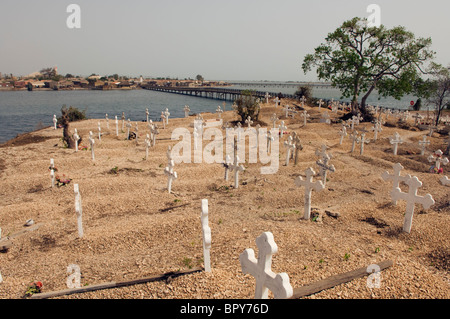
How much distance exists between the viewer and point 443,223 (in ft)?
28.5

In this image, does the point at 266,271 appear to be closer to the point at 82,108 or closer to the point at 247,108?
the point at 247,108

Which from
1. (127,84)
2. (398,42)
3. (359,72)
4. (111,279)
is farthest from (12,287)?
(127,84)

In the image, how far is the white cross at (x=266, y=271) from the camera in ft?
13.0

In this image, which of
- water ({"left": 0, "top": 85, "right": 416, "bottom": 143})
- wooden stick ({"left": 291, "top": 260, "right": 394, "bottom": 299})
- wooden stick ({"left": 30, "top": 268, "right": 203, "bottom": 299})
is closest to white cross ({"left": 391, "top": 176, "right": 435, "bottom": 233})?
wooden stick ({"left": 291, "top": 260, "right": 394, "bottom": 299})

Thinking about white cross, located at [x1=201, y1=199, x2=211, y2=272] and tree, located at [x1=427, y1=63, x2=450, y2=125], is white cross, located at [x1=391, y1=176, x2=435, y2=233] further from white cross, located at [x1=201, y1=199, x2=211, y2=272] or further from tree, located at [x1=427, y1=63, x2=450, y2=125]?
tree, located at [x1=427, y1=63, x2=450, y2=125]

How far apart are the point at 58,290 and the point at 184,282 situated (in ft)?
7.66

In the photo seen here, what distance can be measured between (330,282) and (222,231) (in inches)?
136

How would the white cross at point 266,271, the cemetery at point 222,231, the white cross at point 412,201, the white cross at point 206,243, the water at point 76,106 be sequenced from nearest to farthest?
the white cross at point 266,271 → the cemetery at point 222,231 → the white cross at point 206,243 → the white cross at point 412,201 → the water at point 76,106

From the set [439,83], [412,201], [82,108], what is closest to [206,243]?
[412,201]

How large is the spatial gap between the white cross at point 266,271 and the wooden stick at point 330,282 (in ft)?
3.55

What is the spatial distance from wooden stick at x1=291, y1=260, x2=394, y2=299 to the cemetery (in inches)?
1.0

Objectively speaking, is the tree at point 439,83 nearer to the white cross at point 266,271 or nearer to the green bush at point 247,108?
the green bush at point 247,108

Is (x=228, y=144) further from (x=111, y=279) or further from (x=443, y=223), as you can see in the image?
(x=111, y=279)

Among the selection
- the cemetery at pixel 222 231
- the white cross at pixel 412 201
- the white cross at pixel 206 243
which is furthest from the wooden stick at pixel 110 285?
the white cross at pixel 412 201
